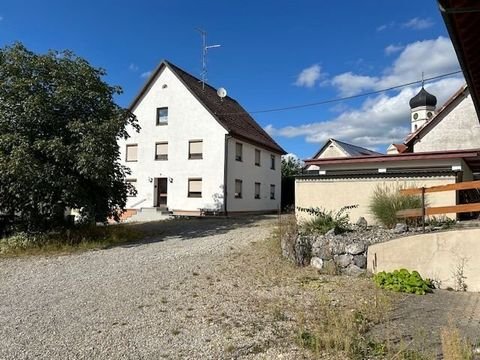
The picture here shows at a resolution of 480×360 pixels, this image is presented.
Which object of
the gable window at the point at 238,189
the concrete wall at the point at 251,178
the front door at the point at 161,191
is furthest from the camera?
the front door at the point at 161,191

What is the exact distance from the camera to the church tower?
1843 inches

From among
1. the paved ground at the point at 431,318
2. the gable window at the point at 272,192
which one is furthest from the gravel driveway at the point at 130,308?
the gable window at the point at 272,192

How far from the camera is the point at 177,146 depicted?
85.8ft

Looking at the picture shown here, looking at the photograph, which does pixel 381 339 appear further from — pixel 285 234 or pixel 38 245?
pixel 38 245

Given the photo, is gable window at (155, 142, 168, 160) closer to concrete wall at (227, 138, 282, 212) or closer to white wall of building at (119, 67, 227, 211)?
white wall of building at (119, 67, 227, 211)

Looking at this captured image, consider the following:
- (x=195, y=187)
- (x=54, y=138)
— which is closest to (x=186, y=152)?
(x=195, y=187)

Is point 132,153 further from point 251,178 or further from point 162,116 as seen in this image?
point 251,178

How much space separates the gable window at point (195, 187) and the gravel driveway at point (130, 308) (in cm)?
1301

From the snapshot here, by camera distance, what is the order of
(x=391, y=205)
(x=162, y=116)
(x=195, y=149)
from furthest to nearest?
(x=162, y=116)
(x=195, y=149)
(x=391, y=205)

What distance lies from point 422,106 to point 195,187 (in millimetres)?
32889

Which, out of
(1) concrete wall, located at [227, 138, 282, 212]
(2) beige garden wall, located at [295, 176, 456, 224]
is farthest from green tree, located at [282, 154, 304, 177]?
(2) beige garden wall, located at [295, 176, 456, 224]

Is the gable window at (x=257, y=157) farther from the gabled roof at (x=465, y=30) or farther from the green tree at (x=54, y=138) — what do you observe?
the gabled roof at (x=465, y=30)

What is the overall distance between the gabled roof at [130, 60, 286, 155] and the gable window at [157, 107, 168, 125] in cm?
163

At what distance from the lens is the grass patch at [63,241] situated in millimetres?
13133
